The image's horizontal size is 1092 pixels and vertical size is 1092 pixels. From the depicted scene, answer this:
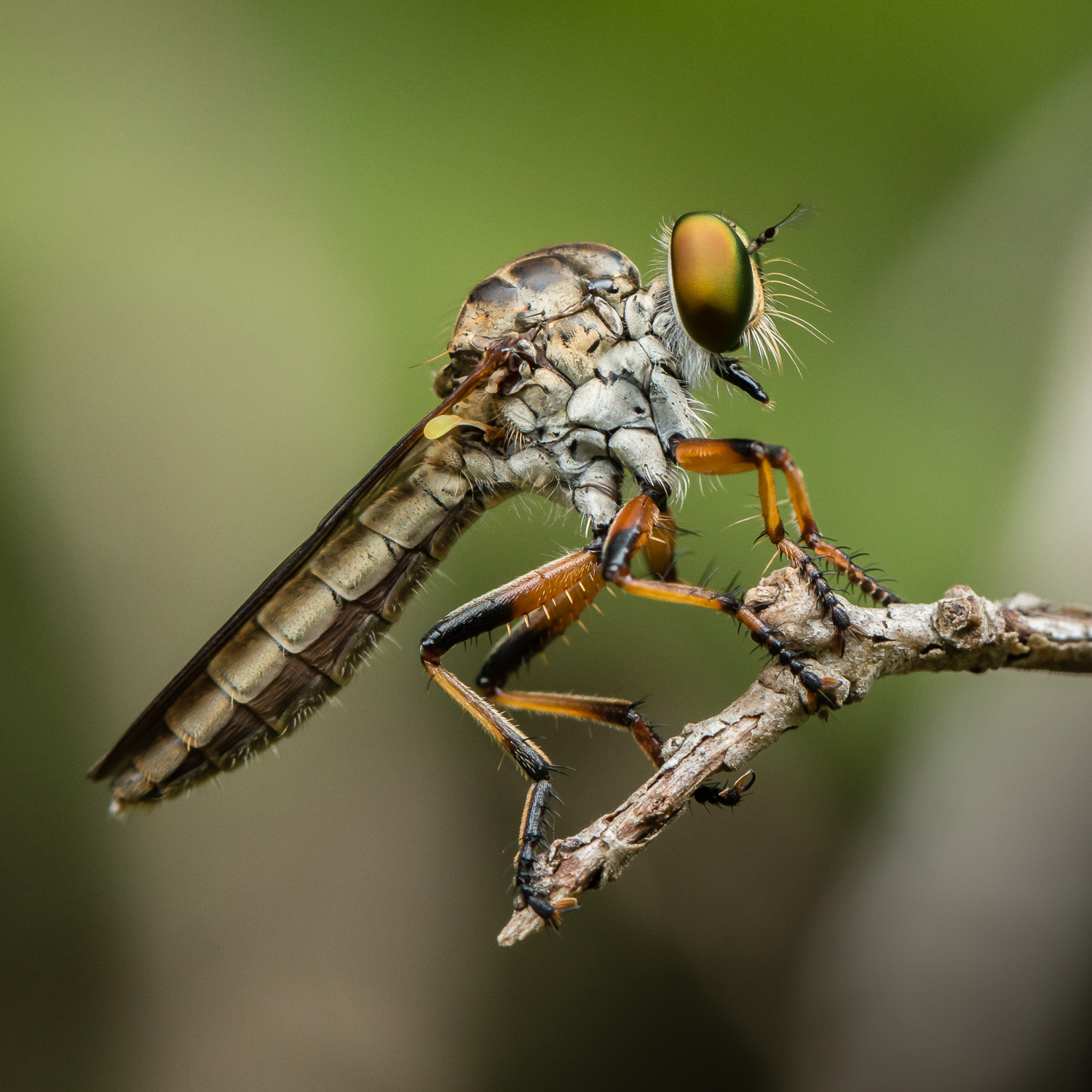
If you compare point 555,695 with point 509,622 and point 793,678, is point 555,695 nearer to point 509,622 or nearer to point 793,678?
point 509,622

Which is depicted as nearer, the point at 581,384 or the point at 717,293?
the point at 717,293

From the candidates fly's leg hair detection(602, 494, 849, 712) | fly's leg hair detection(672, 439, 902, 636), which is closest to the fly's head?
fly's leg hair detection(672, 439, 902, 636)

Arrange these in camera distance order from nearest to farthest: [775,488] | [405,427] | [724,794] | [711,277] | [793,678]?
1. [793,678]
2. [724,794]
3. [775,488]
4. [711,277]
5. [405,427]

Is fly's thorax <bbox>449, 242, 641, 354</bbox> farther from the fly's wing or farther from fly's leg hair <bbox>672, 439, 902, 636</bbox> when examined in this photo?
fly's leg hair <bbox>672, 439, 902, 636</bbox>

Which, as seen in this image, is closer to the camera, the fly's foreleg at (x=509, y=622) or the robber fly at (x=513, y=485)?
the fly's foreleg at (x=509, y=622)

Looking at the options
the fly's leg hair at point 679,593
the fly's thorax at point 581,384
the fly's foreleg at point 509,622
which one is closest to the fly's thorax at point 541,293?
the fly's thorax at point 581,384

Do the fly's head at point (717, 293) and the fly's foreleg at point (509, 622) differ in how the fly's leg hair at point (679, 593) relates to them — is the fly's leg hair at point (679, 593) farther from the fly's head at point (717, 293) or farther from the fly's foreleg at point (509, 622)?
the fly's head at point (717, 293)

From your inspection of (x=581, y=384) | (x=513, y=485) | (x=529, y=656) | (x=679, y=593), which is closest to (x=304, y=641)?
(x=529, y=656)
